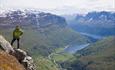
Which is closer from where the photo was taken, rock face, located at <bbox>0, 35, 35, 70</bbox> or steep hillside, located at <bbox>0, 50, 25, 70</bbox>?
steep hillside, located at <bbox>0, 50, 25, 70</bbox>

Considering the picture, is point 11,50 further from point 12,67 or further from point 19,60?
point 12,67

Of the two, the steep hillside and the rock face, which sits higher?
the steep hillside

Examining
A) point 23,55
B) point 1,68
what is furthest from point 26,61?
point 1,68

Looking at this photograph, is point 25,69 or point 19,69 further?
point 25,69

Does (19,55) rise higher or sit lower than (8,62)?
lower

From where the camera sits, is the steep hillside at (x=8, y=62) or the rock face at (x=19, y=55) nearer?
the steep hillside at (x=8, y=62)

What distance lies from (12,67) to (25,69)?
515 centimetres

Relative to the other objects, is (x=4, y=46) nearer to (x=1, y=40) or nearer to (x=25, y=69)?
(x=1, y=40)

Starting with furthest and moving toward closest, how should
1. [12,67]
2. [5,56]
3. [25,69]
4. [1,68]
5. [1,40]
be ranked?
1. [1,40]
2. [25,69]
3. [5,56]
4. [12,67]
5. [1,68]

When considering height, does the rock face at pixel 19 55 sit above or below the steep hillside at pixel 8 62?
below

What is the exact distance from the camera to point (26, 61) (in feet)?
140

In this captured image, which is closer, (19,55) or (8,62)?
(8,62)

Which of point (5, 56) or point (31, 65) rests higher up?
point (5, 56)

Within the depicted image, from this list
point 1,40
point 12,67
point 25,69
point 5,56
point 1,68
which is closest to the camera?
point 1,68
